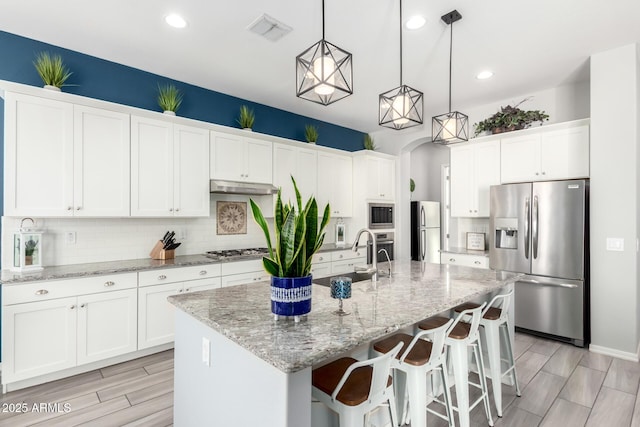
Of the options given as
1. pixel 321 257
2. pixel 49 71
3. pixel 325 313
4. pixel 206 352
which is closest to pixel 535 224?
pixel 321 257

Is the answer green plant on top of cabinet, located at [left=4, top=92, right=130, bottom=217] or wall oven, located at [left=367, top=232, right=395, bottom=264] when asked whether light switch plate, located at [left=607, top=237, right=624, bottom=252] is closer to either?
wall oven, located at [left=367, top=232, right=395, bottom=264]

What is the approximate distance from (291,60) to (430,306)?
277 centimetres

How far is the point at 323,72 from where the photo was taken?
173cm

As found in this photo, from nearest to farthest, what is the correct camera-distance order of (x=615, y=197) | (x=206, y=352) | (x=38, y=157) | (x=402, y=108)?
(x=206, y=352)
(x=402, y=108)
(x=38, y=157)
(x=615, y=197)

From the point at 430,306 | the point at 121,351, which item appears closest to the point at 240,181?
the point at 121,351

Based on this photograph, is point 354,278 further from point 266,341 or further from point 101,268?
point 101,268

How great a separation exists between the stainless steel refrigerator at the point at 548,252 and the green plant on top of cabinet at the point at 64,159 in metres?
4.23

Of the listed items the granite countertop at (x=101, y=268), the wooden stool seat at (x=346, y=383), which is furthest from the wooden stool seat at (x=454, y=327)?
the granite countertop at (x=101, y=268)

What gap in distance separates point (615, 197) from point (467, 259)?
171 centimetres

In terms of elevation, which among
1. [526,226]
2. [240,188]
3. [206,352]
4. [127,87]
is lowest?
[206,352]

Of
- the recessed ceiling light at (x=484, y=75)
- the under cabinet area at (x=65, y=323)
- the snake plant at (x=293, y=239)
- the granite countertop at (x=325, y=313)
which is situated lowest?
the under cabinet area at (x=65, y=323)

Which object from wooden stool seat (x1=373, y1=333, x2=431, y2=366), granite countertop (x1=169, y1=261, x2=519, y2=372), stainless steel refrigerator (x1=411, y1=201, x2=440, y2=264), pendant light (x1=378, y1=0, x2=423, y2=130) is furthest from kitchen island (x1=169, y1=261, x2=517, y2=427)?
stainless steel refrigerator (x1=411, y1=201, x2=440, y2=264)

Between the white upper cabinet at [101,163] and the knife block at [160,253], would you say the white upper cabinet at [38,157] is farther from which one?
the knife block at [160,253]

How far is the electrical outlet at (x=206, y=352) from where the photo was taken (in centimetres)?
155
